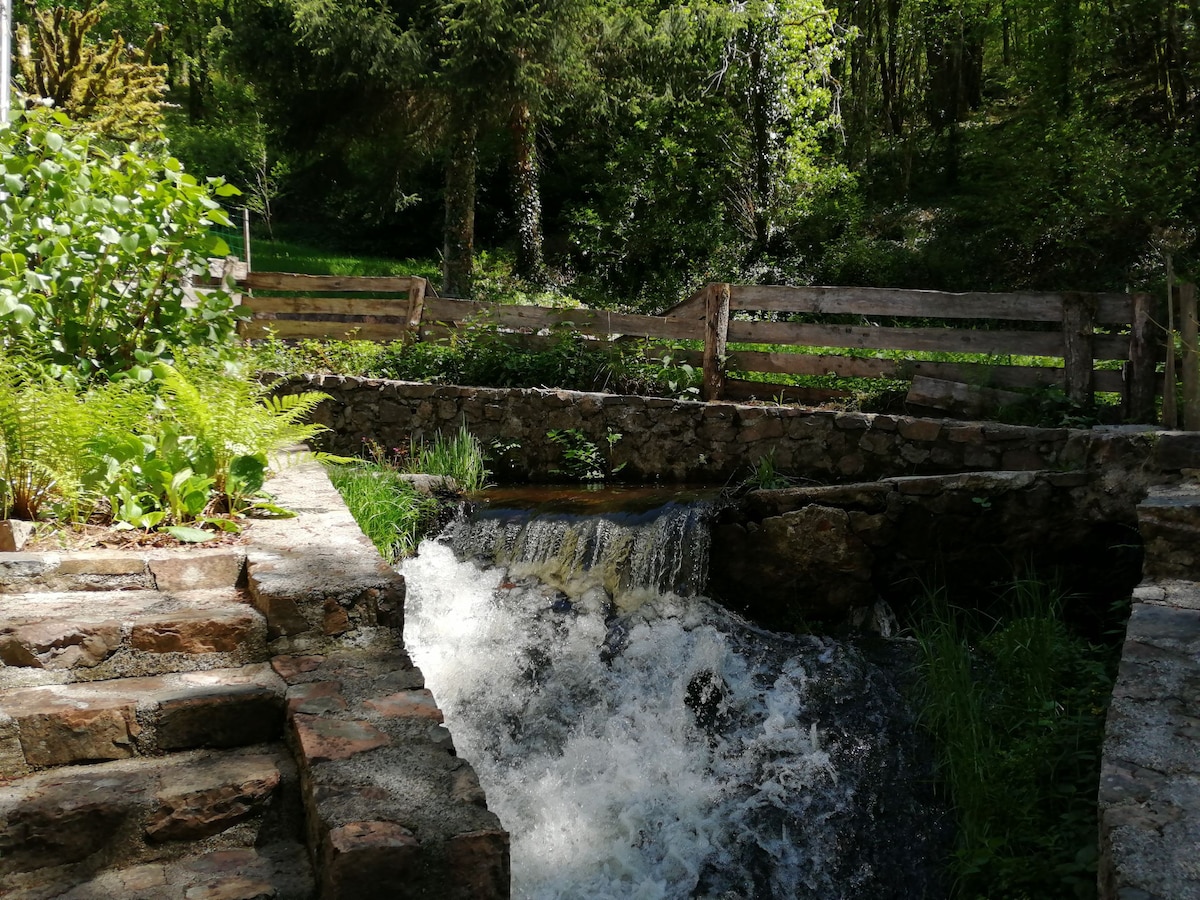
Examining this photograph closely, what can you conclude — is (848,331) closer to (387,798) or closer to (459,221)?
(387,798)

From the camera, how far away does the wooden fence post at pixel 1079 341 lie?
22.2 feet

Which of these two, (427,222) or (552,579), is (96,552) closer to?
(552,579)

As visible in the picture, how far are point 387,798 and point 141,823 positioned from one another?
0.63m

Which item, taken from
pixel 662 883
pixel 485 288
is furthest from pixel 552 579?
pixel 485 288

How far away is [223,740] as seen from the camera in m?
2.54

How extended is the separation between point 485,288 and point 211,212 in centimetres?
930

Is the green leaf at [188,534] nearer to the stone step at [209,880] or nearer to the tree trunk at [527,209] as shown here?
the stone step at [209,880]

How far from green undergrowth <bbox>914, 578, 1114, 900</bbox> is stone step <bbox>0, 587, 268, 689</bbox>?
286 cm

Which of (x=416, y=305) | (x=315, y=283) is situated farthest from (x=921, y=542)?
(x=315, y=283)

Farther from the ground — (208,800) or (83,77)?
(83,77)

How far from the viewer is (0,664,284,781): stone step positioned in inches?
92.8

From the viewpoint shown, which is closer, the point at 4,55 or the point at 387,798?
the point at 387,798

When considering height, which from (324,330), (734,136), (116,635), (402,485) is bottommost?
(402,485)

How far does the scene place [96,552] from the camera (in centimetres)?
Result: 317
